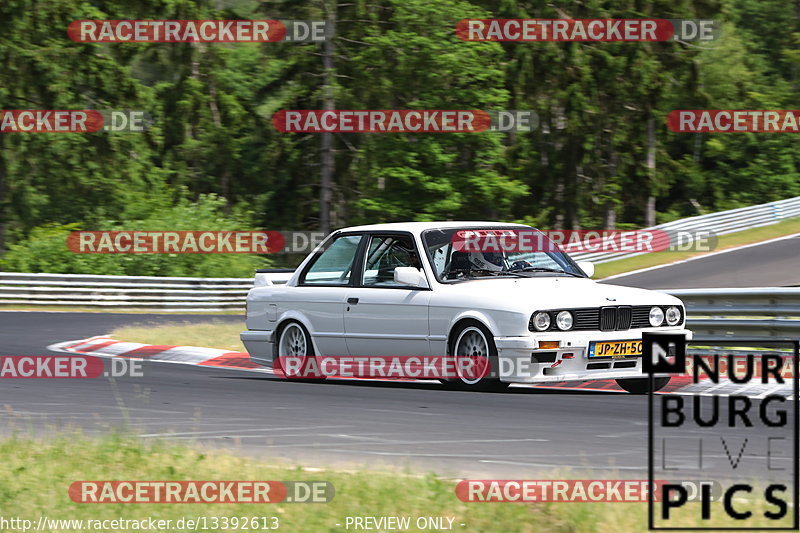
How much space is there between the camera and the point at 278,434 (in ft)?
31.4

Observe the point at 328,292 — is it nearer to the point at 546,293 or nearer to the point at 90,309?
the point at 546,293

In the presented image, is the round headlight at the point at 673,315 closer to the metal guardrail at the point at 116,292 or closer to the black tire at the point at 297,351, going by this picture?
the black tire at the point at 297,351

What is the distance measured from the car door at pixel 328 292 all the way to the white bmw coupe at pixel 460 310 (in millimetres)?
13

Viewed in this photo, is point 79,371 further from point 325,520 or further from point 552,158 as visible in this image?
point 552,158

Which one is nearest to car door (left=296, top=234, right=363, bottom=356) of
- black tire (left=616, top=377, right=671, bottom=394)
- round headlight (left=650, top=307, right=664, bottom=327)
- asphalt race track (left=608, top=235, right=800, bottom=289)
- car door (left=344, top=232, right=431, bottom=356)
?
car door (left=344, top=232, right=431, bottom=356)

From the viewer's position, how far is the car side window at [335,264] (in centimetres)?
1324

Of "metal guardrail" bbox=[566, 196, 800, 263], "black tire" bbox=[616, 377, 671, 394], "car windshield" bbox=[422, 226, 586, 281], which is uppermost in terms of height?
"metal guardrail" bbox=[566, 196, 800, 263]

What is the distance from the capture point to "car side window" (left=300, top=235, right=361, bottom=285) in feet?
43.4

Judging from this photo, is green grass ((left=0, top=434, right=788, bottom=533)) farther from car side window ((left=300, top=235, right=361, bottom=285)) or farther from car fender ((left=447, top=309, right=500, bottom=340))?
car side window ((left=300, top=235, right=361, bottom=285))

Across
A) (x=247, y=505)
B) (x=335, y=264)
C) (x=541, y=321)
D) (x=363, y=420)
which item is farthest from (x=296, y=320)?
(x=247, y=505)

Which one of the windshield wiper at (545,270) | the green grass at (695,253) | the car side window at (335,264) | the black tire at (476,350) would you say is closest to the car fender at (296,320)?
the car side window at (335,264)

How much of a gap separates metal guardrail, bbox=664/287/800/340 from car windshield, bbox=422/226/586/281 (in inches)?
90.7

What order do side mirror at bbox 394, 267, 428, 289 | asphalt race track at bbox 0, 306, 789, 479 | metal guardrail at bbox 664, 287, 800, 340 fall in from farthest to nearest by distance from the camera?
metal guardrail at bbox 664, 287, 800, 340, side mirror at bbox 394, 267, 428, 289, asphalt race track at bbox 0, 306, 789, 479

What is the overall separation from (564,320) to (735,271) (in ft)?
72.7
